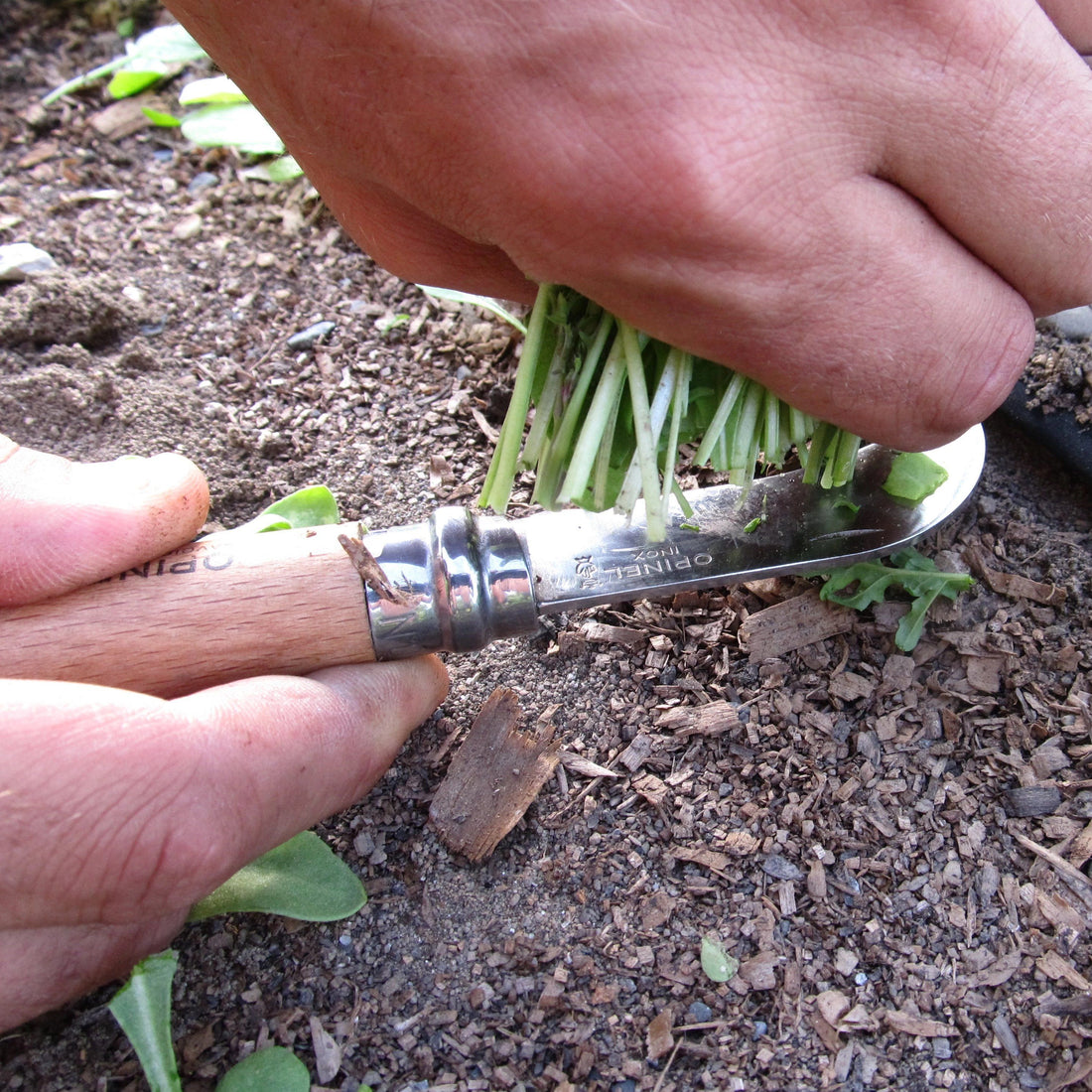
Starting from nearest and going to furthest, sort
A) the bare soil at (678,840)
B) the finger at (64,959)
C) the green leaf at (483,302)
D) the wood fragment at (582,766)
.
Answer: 1. the finger at (64,959)
2. the bare soil at (678,840)
3. the wood fragment at (582,766)
4. the green leaf at (483,302)

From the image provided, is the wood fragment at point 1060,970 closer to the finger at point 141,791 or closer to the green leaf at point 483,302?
the finger at point 141,791

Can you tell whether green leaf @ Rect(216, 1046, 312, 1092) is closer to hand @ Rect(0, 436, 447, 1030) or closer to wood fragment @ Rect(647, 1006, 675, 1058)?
hand @ Rect(0, 436, 447, 1030)

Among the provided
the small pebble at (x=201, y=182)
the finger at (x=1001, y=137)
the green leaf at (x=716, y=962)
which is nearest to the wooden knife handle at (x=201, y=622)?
the green leaf at (x=716, y=962)

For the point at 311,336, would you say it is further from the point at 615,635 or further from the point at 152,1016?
the point at 152,1016

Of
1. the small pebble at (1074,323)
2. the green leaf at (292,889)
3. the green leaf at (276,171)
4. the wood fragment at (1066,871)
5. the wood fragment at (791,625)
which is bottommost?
the green leaf at (292,889)

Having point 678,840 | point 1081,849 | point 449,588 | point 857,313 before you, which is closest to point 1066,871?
point 1081,849

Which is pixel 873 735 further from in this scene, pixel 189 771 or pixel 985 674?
pixel 189 771

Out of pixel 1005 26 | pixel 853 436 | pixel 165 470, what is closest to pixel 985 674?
pixel 853 436
